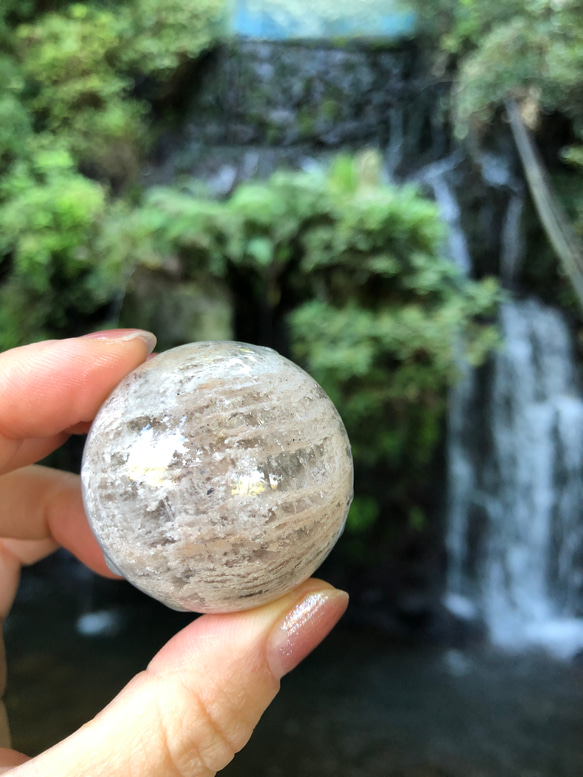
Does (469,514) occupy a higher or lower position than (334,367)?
lower

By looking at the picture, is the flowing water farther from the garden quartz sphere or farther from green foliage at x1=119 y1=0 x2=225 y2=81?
green foliage at x1=119 y1=0 x2=225 y2=81

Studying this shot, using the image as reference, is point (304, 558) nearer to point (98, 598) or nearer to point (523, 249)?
point (98, 598)

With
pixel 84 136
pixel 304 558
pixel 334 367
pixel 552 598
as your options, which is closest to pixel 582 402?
pixel 552 598

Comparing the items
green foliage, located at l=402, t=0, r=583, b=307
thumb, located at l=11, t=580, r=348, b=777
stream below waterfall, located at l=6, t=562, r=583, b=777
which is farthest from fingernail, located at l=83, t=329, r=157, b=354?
green foliage, located at l=402, t=0, r=583, b=307

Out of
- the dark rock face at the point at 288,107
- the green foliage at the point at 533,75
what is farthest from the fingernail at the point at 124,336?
the dark rock face at the point at 288,107

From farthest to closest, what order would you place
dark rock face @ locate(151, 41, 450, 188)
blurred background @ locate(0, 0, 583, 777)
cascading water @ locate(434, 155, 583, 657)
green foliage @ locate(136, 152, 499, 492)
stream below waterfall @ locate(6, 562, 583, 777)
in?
dark rock face @ locate(151, 41, 450, 188)
cascading water @ locate(434, 155, 583, 657)
green foliage @ locate(136, 152, 499, 492)
blurred background @ locate(0, 0, 583, 777)
stream below waterfall @ locate(6, 562, 583, 777)

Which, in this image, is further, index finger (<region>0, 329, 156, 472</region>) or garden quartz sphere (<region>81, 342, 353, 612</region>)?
index finger (<region>0, 329, 156, 472</region>)
